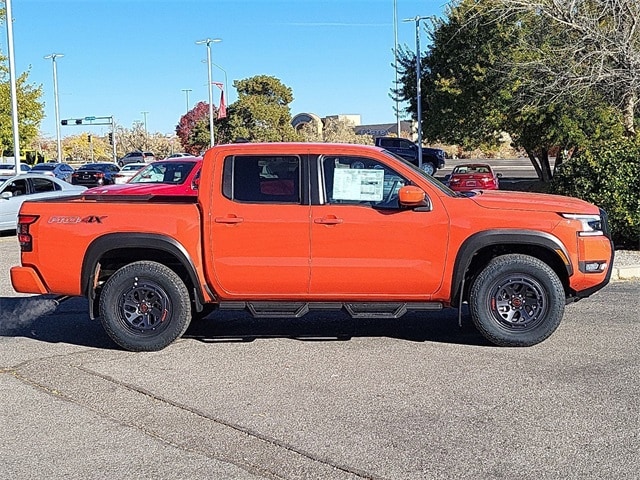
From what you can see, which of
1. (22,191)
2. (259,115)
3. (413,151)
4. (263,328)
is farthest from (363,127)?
(263,328)

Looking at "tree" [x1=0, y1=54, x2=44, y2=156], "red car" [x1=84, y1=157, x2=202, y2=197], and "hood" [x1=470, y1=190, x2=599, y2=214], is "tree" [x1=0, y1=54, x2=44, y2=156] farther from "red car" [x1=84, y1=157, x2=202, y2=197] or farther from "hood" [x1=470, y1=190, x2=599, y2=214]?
"hood" [x1=470, y1=190, x2=599, y2=214]

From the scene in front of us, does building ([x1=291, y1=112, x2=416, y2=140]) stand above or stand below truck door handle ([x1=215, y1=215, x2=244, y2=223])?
above

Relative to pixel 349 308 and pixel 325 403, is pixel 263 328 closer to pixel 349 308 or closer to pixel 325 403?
pixel 349 308

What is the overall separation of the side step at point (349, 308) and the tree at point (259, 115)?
4072 centimetres

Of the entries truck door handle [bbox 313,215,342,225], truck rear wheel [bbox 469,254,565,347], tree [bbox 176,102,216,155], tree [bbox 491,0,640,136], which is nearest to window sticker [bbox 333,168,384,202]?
truck door handle [bbox 313,215,342,225]

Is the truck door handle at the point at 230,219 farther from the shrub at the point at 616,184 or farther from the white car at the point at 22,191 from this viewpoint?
the white car at the point at 22,191

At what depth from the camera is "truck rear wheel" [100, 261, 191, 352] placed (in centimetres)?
729

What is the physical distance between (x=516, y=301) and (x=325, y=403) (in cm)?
238

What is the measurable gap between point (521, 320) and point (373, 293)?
1383 millimetres

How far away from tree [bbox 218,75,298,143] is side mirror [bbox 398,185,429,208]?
40.9 metres

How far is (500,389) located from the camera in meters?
6.04

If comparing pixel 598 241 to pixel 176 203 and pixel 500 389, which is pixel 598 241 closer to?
pixel 500 389

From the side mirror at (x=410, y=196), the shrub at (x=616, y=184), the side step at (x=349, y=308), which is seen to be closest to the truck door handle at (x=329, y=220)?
the side mirror at (x=410, y=196)

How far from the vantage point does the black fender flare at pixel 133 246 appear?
7.20 m
